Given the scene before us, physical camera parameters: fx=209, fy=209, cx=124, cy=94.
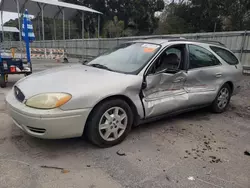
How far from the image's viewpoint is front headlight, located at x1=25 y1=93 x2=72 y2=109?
245 centimetres

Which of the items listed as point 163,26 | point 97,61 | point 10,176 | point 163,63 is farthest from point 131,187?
point 163,26

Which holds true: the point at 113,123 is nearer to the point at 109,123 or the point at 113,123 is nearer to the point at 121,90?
the point at 109,123

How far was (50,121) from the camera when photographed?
2422mm

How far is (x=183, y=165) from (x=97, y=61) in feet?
7.52

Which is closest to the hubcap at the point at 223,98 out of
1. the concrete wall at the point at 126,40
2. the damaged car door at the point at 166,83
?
the damaged car door at the point at 166,83

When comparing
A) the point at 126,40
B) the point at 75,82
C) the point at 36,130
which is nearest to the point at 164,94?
the point at 75,82

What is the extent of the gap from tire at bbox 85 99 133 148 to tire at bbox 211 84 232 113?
228 centimetres

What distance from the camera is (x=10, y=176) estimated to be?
224cm

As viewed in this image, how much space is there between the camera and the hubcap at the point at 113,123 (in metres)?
2.80

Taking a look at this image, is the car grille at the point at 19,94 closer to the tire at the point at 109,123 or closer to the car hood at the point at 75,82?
the car hood at the point at 75,82

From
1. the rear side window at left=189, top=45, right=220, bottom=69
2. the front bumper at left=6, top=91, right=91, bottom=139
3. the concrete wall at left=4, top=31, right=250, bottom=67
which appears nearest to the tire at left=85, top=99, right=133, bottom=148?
the front bumper at left=6, top=91, right=91, bottom=139

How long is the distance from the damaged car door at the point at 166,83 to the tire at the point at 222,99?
1.11 meters

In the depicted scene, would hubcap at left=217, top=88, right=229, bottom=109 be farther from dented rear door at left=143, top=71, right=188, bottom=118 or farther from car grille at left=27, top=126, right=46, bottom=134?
car grille at left=27, top=126, right=46, bottom=134

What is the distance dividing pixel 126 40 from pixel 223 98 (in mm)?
8761
